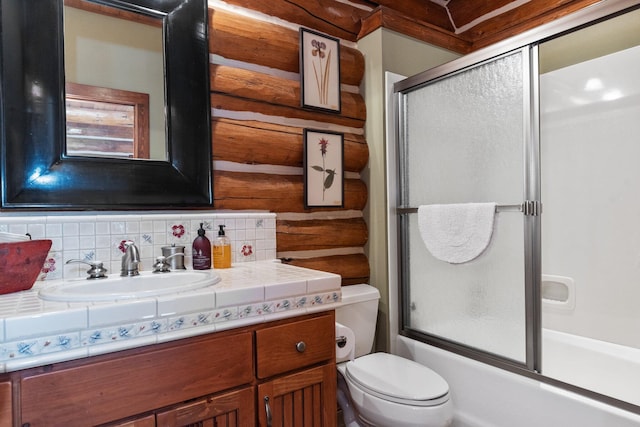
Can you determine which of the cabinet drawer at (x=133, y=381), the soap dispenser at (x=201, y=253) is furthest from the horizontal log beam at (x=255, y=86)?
the cabinet drawer at (x=133, y=381)

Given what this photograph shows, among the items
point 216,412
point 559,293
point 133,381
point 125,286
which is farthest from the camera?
point 559,293

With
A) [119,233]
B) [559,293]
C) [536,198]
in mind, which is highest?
[536,198]

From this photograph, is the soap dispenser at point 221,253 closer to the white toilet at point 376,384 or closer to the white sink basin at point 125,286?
the white sink basin at point 125,286

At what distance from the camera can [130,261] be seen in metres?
1.39

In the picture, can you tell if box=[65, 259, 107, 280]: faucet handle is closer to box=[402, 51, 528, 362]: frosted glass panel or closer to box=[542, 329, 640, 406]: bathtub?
box=[402, 51, 528, 362]: frosted glass panel

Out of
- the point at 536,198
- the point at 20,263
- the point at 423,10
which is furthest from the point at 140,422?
the point at 423,10

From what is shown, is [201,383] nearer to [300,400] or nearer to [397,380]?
[300,400]

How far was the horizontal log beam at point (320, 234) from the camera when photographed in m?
1.93

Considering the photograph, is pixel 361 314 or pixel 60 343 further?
pixel 361 314

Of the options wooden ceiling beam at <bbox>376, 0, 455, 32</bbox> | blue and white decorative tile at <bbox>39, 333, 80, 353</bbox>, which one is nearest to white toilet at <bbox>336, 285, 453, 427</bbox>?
blue and white decorative tile at <bbox>39, 333, 80, 353</bbox>

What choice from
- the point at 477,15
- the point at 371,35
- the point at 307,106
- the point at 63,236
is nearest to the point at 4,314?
the point at 63,236

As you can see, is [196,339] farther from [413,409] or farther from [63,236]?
[413,409]

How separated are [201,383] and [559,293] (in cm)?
209

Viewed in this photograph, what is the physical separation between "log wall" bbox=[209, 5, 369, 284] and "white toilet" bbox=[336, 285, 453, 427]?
0.85 feet
